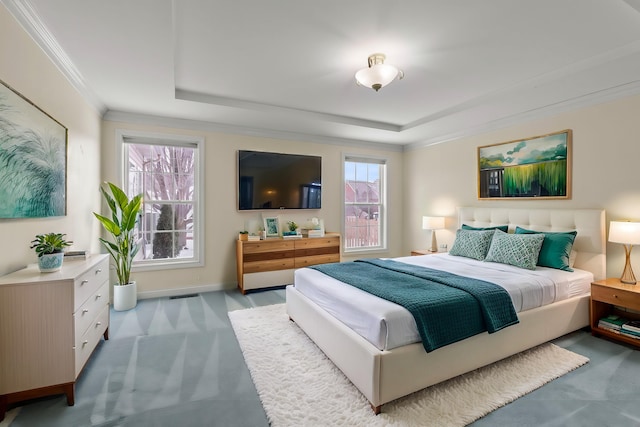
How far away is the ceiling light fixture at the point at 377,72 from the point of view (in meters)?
2.49

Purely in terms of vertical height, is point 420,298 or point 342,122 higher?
point 342,122

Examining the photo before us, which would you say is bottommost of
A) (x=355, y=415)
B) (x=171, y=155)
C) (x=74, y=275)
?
(x=355, y=415)

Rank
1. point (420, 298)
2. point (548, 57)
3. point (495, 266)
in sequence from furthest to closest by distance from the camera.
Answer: point (495, 266) < point (548, 57) < point (420, 298)

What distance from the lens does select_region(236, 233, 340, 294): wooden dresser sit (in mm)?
4244

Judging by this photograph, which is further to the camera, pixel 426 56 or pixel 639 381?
pixel 426 56

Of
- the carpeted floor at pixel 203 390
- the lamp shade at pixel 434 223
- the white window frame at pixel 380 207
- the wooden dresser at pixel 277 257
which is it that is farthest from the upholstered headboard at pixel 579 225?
the wooden dresser at pixel 277 257

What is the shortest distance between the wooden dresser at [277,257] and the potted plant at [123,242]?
4.38 feet

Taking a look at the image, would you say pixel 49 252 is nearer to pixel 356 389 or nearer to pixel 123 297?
pixel 123 297

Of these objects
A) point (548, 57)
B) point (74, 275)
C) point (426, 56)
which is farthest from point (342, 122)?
point (74, 275)

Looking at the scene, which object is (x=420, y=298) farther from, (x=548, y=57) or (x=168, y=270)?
(x=168, y=270)

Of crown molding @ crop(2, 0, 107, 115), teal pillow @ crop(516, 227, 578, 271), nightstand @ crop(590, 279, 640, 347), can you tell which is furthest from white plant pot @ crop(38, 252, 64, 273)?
nightstand @ crop(590, 279, 640, 347)

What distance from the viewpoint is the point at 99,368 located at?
90.6 inches

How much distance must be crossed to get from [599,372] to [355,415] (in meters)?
1.96

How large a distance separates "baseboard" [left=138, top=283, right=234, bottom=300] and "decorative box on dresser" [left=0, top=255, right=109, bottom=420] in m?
2.10
